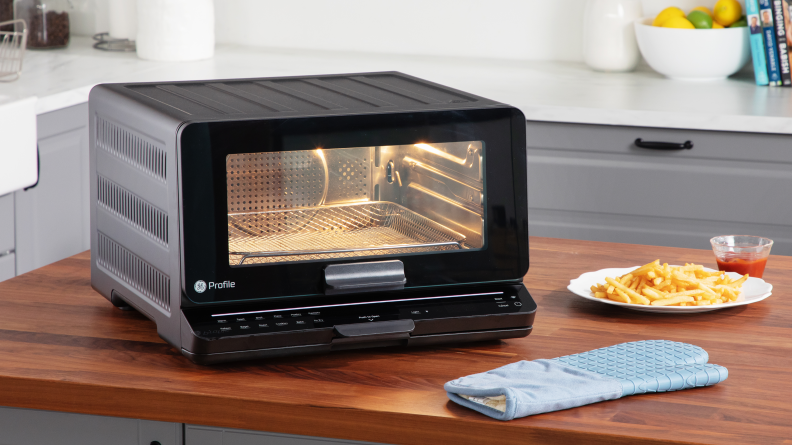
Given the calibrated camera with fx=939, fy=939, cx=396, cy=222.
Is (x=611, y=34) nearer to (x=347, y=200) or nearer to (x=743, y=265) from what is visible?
(x=743, y=265)

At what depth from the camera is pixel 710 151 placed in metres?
2.43

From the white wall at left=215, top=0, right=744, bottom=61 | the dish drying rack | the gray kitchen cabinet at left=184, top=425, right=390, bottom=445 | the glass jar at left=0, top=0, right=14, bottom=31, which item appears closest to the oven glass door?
the gray kitchen cabinet at left=184, top=425, right=390, bottom=445

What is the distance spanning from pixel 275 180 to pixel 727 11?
2.14 m

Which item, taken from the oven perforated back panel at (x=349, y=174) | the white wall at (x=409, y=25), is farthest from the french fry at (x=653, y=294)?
the white wall at (x=409, y=25)

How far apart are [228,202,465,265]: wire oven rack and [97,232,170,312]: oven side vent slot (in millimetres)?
92

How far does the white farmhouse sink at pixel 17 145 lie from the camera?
2.13m

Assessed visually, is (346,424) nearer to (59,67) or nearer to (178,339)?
(178,339)

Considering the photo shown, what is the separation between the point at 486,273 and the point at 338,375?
9.2 inches

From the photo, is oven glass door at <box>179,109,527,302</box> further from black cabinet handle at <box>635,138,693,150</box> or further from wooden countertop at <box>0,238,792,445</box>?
black cabinet handle at <box>635,138,693,150</box>

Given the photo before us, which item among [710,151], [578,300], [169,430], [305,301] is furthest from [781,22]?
[169,430]

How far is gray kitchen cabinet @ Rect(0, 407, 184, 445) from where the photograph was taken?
103cm

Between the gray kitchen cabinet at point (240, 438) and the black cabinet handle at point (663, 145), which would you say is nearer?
the gray kitchen cabinet at point (240, 438)

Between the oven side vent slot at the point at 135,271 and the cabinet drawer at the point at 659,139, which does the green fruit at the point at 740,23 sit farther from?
the oven side vent slot at the point at 135,271

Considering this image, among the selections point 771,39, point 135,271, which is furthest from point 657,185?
point 135,271
